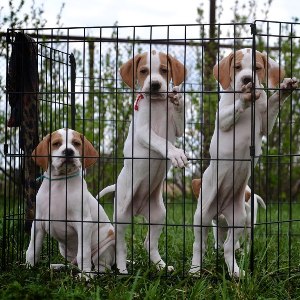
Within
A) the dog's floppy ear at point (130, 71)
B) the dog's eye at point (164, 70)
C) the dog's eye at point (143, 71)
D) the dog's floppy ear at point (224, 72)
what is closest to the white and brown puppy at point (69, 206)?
the dog's floppy ear at point (130, 71)

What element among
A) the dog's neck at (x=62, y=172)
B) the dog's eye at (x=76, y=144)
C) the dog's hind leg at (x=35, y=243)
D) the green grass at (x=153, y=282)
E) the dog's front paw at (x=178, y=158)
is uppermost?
the dog's eye at (x=76, y=144)

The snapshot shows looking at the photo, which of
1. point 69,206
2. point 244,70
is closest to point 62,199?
point 69,206

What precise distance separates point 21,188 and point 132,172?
1.38 meters

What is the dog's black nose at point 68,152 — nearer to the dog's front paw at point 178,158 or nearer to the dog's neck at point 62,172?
the dog's neck at point 62,172

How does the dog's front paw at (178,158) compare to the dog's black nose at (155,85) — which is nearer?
the dog's front paw at (178,158)

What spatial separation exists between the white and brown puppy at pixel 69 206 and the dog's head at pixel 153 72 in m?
0.58

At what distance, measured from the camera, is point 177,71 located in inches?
190

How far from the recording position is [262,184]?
40.0ft

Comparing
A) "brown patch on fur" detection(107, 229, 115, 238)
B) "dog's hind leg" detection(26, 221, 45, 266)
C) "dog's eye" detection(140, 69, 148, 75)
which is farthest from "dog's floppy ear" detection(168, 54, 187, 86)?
"dog's hind leg" detection(26, 221, 45, 266)

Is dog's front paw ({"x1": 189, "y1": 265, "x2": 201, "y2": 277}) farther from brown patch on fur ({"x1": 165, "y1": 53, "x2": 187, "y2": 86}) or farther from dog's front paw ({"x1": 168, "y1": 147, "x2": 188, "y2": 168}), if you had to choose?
brown patch on fur ({"x1": 165, "y1": 53, "x2": 187, "y2": 86})

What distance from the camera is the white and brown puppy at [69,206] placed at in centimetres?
471

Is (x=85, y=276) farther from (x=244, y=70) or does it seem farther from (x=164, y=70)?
(x=244, y=70)

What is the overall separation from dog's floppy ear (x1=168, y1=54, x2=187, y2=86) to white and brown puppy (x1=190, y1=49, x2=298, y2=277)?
24 cm

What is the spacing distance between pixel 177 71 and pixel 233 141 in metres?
0.65
